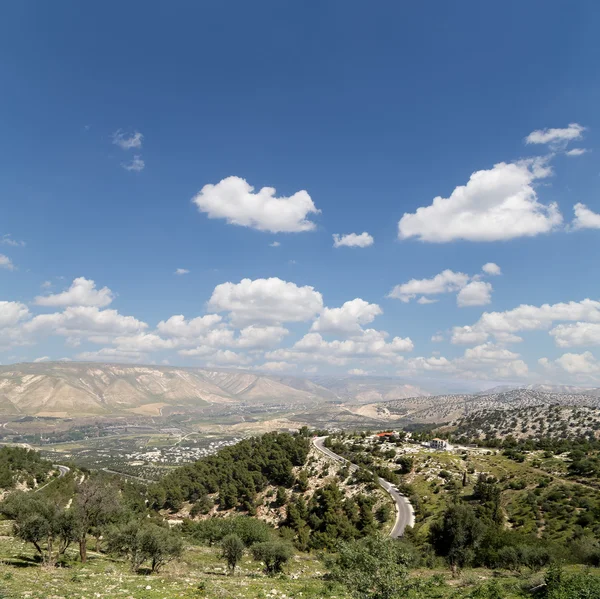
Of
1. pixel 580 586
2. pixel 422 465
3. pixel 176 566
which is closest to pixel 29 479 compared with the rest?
pixel 176 566

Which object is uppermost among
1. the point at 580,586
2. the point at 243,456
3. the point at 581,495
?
the point at 580,586

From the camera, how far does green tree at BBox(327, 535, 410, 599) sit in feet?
78.1

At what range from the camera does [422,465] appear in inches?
4855

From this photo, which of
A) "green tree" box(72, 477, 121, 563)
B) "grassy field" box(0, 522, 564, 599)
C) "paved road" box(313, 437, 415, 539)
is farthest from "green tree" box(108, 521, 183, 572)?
"paved road" box(313, 437, 415, 539)

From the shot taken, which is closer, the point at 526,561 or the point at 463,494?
the point at 526,561

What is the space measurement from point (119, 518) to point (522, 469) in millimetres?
103749

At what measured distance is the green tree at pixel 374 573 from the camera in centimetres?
2380

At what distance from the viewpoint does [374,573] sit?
24.8m

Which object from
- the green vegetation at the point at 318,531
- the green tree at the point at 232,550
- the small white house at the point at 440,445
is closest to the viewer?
the green vegetation at the point at 318,531

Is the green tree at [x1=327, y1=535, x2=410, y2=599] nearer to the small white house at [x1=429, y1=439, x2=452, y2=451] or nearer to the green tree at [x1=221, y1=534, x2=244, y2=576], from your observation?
the green tree at [x1=221, y1=534, x2=244, y2=576]

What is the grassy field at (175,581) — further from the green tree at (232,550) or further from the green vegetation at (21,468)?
the green vegetation at (21,468)

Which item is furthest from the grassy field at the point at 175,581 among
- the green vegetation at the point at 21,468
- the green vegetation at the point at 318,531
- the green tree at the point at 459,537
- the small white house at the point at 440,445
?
the small white house at the point at 440,445

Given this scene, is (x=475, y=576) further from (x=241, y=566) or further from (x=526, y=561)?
(x=241, y=566)

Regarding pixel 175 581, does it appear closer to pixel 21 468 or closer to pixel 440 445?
pixel 440 445
